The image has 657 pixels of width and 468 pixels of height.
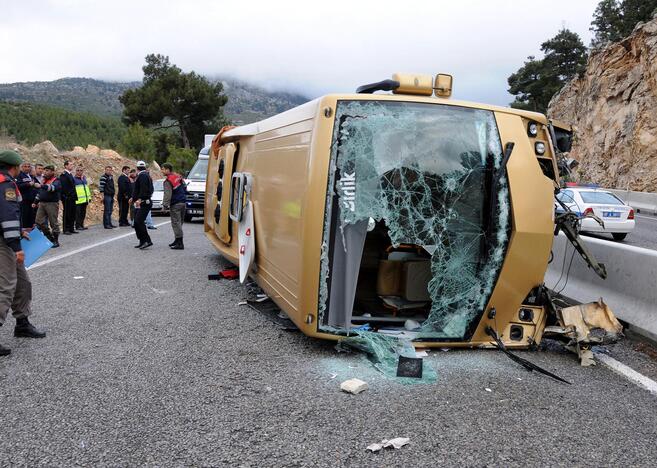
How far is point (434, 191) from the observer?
4.80m

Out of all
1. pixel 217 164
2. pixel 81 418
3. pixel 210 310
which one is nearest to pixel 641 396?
pixel 81 418

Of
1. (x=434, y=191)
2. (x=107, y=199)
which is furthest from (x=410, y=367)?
(x=107, y=199)

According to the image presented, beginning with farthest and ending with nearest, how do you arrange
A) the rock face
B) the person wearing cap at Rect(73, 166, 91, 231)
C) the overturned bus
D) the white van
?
the rock face < the white van < the person wearing cap at Rect(73, 166, 91, 231) < the overturned bus

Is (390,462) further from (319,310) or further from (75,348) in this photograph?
(75,348)

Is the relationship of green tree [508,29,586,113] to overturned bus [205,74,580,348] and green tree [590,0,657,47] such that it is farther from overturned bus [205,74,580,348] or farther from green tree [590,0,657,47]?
overturned bus [205,74,580,348]

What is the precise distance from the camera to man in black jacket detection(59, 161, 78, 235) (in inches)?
541

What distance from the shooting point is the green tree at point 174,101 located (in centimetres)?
4409

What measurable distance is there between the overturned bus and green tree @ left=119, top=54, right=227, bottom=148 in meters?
42.3

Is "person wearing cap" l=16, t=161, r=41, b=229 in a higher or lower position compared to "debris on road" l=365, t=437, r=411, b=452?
higher

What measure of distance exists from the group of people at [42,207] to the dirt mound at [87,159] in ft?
11.8

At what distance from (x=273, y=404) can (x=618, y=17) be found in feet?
154

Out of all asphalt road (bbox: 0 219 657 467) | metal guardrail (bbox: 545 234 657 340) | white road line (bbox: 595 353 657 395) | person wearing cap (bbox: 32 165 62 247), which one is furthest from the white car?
person wearing cap (bbox: 32 165 62 247)

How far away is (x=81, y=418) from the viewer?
11.3ft

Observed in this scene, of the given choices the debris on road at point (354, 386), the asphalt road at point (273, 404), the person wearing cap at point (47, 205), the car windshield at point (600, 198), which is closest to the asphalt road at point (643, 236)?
the car windshield at point (600, 198)
